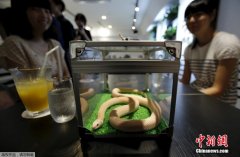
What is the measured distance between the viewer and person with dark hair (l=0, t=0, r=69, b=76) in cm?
94

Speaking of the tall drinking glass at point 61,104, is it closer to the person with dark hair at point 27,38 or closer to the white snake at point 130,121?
the white snake at point 130,121

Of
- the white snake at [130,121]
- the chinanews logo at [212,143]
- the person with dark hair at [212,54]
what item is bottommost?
the chinanews logo at [212,143]

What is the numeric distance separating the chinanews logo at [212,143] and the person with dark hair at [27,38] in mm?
865

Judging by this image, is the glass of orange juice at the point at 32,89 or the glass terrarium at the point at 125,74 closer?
the glass terrarium at the point at 125,74

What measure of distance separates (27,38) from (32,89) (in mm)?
799

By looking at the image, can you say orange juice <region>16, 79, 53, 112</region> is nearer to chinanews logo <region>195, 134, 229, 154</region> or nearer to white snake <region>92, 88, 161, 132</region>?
white snake <region>92, 88, 161, 132</region>

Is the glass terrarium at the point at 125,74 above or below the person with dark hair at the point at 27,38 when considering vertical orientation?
below

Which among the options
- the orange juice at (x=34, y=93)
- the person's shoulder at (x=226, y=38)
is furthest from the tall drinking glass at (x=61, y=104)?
the person's shoulder at (x=226, y=38)

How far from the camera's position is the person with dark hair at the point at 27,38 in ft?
3.07

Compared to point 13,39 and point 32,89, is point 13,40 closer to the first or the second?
point 13,39

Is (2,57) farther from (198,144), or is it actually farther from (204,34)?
(204,34)

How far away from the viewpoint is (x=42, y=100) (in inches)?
20.1

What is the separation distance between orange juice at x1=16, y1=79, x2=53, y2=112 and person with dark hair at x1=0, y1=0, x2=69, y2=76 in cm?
41

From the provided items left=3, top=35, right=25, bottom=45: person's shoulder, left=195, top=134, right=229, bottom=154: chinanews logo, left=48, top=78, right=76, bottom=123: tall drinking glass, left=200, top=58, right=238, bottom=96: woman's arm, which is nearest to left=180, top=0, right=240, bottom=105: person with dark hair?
left=200, top=58, right=238, bottom=96: woman's arm
